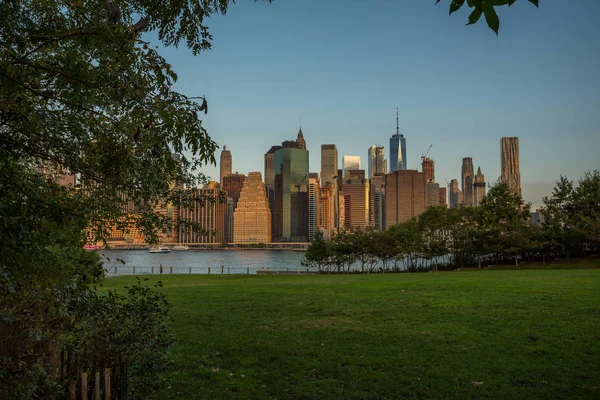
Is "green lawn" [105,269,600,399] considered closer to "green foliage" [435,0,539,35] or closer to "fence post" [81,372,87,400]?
"fence post" [81,372,87,400]

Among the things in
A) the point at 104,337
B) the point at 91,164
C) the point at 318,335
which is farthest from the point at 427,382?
the point at 91,164

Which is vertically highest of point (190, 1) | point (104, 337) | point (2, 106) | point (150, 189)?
point (190, 1)

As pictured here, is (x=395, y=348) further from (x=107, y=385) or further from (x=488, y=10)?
(x=488, y=10)

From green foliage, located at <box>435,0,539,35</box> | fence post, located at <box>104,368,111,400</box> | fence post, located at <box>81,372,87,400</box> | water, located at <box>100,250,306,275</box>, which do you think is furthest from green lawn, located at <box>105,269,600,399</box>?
water, located at <box>100,250,306,275</box>

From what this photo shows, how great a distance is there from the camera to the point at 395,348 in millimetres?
9484

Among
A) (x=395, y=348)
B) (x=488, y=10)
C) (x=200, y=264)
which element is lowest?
(x=200, y=264)

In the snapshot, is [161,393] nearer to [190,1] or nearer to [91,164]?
[91,164]

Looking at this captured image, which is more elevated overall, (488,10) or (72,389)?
(488,10)

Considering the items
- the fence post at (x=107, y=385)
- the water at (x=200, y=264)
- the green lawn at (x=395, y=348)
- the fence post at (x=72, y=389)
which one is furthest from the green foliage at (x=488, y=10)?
the water at (x=200, y=264)

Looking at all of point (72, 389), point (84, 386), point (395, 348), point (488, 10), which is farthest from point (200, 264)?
point (488, 10)

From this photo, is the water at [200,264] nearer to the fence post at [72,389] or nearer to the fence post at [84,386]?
the fence post at [72,389]

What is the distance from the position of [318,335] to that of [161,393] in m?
4.55

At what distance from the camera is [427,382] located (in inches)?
296

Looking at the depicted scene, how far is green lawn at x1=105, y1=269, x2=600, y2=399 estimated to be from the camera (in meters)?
7.35
